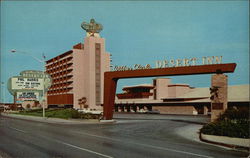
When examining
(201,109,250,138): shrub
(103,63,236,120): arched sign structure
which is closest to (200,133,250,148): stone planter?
(201,109,250,138): shrub

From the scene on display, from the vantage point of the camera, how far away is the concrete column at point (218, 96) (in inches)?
1088

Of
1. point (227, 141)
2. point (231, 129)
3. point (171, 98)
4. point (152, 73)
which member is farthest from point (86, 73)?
point (227, 141)

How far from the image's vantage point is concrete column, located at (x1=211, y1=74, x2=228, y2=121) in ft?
90.6

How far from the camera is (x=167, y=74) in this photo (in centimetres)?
3353

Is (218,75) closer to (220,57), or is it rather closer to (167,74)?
(220,57)

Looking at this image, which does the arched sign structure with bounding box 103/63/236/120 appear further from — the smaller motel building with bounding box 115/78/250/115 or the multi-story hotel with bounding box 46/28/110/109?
the multi-story hotel with bounding box 46/28/110/109

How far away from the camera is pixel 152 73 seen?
34469 millimetres

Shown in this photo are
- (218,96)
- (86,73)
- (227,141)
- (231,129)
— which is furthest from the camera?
(86,73)

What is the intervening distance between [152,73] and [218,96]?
9.32 m

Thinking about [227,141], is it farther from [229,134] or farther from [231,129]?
[231,129]

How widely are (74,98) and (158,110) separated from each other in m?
43.3

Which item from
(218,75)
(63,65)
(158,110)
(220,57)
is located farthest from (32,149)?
(63,65)

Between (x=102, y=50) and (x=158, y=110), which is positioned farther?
(x=102, y=50)

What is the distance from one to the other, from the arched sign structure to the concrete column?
3.87 ft
